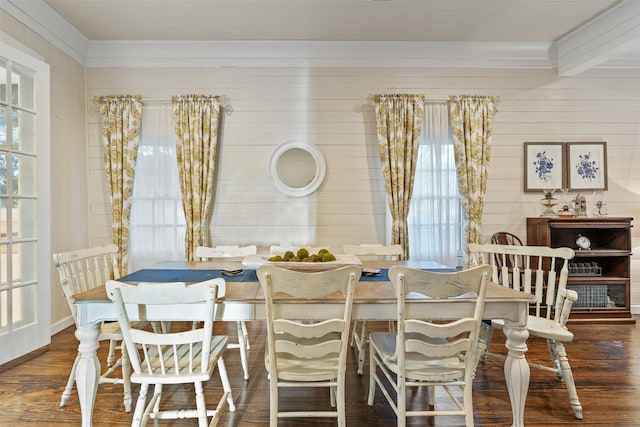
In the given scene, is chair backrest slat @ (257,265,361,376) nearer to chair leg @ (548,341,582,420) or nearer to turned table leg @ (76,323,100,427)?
turned table leg @ (76,323,100,427)

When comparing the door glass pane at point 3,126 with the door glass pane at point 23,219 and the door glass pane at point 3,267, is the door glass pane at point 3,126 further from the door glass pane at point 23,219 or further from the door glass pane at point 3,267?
the door glass pane at point 3,267

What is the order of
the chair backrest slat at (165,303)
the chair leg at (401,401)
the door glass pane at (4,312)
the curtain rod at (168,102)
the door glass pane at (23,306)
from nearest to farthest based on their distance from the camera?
1. the chair backrest slat at (165,303)
2. the chair leg at (401,401)
3. the door glass pane at (4,312)
4. the door glass pane at (23,306)
5. the curtain rod at (168,102)

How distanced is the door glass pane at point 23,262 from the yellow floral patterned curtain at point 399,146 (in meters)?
3.29

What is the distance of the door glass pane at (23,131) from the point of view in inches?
123

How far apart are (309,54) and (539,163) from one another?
2823 millimetres

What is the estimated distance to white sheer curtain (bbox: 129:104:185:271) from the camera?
4.25 meters

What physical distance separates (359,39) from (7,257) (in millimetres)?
3779

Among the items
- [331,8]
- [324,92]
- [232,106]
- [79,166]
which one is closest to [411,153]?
[324,92]

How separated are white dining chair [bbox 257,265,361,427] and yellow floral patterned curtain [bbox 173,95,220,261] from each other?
7.98 ft

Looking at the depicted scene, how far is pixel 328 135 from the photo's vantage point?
4.32 metres

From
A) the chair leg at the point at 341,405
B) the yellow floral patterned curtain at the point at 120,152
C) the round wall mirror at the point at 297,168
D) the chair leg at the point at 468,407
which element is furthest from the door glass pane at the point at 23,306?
the chair leg at the point at 468,407

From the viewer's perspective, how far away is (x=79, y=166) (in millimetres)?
4129

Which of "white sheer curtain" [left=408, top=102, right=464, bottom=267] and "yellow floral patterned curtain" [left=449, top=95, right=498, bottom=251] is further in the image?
"white sheer curtain" [left=408, top=102, right=464, bottom=267]

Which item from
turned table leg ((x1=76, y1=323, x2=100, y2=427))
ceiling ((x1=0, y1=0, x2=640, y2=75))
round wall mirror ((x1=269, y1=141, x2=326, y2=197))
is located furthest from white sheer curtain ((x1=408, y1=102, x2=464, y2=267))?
turned table leg ((x1=76, y1=323, x2=100, y2=427))
